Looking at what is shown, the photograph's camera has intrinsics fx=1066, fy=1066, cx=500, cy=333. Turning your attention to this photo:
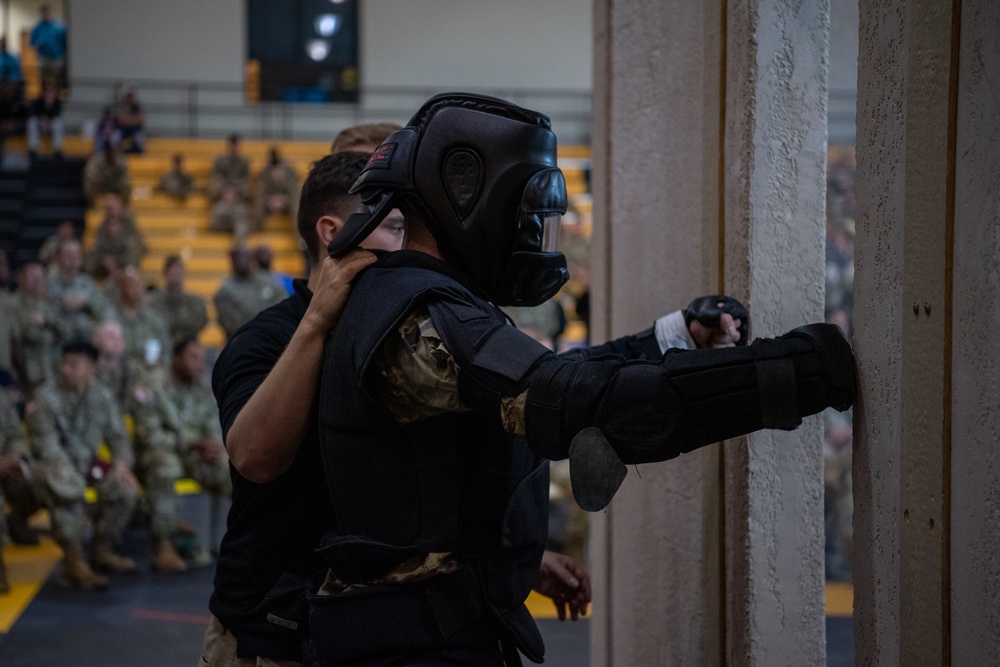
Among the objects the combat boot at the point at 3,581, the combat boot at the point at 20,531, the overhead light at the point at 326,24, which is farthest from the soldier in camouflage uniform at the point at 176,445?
the overhead light at the point at 326,24

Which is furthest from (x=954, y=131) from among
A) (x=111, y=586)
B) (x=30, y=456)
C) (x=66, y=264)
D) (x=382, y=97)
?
(x=382, y=97)

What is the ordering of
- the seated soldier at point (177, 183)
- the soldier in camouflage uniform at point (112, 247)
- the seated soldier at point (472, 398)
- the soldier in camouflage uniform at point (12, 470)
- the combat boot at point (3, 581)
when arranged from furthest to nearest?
the seated soldier at point (177, 183) → the soldier in camouflage uniform at point (112, 247) → the soldier in camouflage uniform at point (12, 470) → the combat boot at point (3, 581) → the seated soldier at point (472, 398)

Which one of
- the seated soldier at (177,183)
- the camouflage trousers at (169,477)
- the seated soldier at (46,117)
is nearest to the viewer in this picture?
the camouflage trousers at (169,477)

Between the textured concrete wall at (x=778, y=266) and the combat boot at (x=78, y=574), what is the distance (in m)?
5.07

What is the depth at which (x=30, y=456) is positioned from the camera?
6676 mm

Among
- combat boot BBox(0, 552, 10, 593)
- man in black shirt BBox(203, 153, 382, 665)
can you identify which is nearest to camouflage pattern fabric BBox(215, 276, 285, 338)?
combat boot BBox(0, 552, 10, 593)

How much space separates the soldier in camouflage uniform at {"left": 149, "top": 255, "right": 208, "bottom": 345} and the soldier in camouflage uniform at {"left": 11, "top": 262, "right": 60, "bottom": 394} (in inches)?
36.2

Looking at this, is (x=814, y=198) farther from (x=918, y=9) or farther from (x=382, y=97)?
(x=382, y=97)

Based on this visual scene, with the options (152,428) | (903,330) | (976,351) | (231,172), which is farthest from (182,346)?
(231,172)

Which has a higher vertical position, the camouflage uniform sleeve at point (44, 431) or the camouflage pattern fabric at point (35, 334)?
the camouflage pattern fabric at point (35, 334)

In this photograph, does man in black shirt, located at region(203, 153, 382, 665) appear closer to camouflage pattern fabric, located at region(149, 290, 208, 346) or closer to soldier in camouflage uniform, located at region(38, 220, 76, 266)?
camouflage pattern fabric, located at region(149, 290, 208, 346)

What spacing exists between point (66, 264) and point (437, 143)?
839 centimetres

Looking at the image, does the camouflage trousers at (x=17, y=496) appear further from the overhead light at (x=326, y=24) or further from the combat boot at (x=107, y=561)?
the overhead light at (x=326, y=24)

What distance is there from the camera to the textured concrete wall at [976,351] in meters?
1.30
